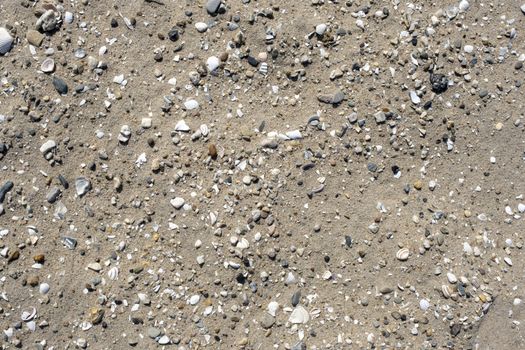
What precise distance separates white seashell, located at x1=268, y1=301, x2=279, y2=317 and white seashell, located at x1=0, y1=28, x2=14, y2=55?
2137 millimetres

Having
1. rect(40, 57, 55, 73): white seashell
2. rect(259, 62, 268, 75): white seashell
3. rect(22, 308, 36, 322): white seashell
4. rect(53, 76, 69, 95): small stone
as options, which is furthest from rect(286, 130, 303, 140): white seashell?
rect(22, 308, 36, 322): white seashell

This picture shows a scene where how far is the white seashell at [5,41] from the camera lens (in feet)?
10.1

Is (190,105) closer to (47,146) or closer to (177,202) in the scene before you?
(177,202)

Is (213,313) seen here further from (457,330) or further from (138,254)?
(457,330)

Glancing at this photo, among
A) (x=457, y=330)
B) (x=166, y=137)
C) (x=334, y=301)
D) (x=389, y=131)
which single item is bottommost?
(x=457, y=330)

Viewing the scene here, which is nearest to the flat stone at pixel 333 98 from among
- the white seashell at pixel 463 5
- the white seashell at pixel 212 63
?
the white seashell at pixel 212 63

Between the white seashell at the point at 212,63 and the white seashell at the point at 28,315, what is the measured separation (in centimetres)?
172

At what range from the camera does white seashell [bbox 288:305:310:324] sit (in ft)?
10.1

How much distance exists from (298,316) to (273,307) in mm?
155

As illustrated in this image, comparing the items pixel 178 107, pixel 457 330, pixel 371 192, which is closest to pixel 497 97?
pixel 371 192

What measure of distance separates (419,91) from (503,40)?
2.12 ft

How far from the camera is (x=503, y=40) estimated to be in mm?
3295

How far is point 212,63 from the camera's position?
314 cm

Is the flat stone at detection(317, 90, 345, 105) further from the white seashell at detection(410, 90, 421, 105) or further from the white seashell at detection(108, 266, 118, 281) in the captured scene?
the white seashell at detection(108, 266, 118, 281)
